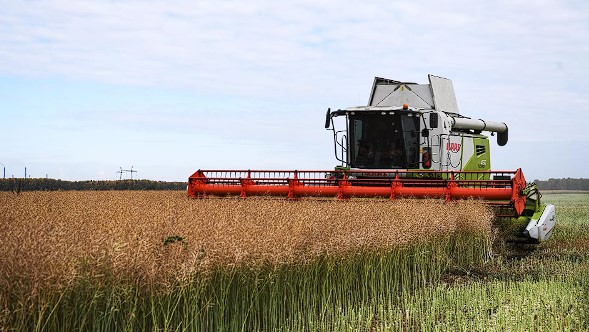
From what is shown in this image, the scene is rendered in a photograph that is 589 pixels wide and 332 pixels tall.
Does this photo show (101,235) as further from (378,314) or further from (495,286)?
(495,286)

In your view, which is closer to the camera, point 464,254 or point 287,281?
point 287,281

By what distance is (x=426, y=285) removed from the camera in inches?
386

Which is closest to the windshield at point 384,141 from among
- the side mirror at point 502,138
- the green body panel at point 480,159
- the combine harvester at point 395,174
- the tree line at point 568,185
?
the combine harvester at point 395,174

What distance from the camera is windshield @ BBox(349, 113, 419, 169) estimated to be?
1413 cm

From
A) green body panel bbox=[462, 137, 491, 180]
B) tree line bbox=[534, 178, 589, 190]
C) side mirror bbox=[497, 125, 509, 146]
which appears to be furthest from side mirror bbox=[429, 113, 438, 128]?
tree line bbox=[534, 178, 589, 190]

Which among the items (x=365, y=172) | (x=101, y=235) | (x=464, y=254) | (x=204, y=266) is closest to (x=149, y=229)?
(x=101, y=235)

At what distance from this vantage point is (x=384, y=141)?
14.3 m

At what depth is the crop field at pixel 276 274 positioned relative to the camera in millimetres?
5082

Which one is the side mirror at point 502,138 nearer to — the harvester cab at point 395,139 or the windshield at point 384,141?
the harvester cab at point 395,139

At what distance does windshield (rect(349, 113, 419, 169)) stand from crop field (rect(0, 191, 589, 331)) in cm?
263

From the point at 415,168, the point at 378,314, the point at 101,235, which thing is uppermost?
the point at 415,168

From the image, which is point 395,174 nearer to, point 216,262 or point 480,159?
point 480,159

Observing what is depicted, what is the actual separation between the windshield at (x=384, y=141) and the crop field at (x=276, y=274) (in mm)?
2633

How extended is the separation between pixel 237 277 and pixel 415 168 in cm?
844
